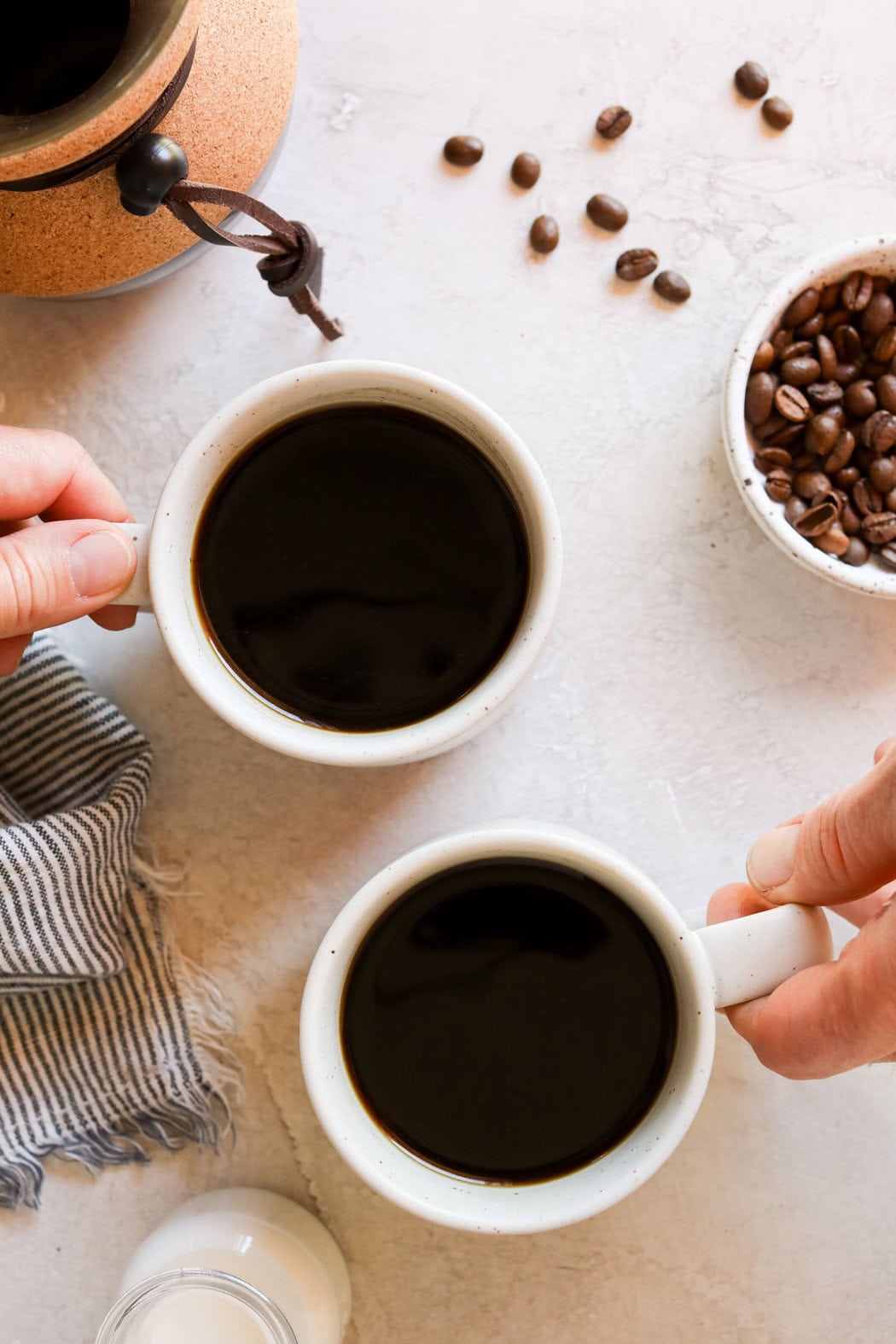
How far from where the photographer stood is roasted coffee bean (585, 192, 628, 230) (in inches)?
36.9

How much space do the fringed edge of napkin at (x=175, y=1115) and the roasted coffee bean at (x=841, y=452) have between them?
0.67 meters

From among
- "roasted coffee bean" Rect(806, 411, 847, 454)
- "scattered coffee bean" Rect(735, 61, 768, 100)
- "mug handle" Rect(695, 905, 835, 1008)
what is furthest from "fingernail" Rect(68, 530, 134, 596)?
"scattered coffee bean" Rect(735, 61, 768, 100)

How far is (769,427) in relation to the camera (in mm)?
911

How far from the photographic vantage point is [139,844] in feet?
3.13

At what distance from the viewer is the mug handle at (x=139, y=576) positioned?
75cm

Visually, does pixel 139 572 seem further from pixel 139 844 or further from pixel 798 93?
pixel 798 93

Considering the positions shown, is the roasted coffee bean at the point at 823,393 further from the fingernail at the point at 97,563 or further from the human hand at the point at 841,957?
the fingernail at the point at 97,563

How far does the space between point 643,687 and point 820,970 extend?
1.03ft

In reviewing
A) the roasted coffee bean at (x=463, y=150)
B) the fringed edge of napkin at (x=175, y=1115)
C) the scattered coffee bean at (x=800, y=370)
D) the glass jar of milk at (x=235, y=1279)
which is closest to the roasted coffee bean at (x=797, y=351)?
the scattered coffee bean at (x=800, y=370)

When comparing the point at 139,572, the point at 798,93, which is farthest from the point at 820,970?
the point at 798,93

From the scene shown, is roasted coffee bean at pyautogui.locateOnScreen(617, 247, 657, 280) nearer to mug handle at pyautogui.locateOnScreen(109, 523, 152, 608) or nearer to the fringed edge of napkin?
mug handle at pyautogui.locateOnScreen(109, 523, 152, 608)

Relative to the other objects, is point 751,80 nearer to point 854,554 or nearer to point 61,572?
point 854,554

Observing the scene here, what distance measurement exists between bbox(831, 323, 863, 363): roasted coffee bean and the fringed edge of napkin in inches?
29.0

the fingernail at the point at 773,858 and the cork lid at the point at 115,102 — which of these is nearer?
the cork lid at the point at 115,102
